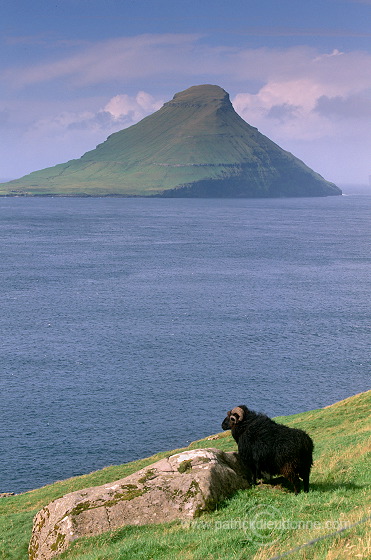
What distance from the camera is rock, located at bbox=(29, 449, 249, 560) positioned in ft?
59.0

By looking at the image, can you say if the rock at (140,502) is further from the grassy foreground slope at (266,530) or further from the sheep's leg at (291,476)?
the sheep's leg at (291,476)

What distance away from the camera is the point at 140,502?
18469mm

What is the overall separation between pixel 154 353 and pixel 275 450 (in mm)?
66718

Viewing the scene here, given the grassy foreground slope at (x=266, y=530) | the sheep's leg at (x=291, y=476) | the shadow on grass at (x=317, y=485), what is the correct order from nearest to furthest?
the grassy foreground slope at (x=266, y=530) → the sheep's leg at (x=291, y=476) → the shadow on grass at (x=317, y=485)

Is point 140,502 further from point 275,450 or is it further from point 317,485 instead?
point 317,485

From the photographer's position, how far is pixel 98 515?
18172mm

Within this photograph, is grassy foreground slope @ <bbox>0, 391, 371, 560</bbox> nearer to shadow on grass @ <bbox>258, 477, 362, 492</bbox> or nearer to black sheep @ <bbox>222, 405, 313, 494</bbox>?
shadow on grass @ <bbox>258, 477, 362, 492</bbox>

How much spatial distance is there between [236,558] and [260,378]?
209 ft

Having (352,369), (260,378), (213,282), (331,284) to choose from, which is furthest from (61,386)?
(331,284)

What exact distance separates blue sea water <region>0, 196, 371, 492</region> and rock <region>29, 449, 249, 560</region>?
33.1 meters

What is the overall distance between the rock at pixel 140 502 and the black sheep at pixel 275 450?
89 cm

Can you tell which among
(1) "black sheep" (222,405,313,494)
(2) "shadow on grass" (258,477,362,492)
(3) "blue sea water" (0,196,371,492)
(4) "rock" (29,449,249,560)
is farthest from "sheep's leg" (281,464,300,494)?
A: (3) "blue sea water" (0,196,371,492)

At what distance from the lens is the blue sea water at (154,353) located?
59.9 metres

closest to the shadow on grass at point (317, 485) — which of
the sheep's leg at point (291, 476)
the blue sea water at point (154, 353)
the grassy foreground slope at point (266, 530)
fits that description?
the grassy foreground slope at point (266, 530)
